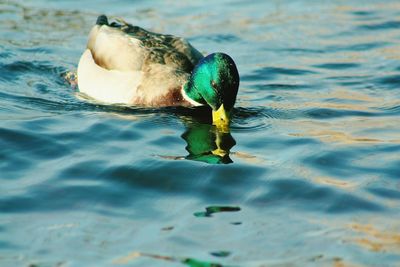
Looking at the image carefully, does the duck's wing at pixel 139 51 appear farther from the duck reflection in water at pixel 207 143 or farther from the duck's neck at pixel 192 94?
the duck reflection in water at pixel 207 143

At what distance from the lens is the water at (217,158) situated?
222 inches

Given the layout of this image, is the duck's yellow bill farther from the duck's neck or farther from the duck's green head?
the duck's neck

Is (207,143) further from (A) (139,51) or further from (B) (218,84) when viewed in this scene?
(A) (139,51)

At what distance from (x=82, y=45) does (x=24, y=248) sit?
6.19 meters

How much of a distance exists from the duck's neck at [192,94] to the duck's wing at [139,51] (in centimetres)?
45

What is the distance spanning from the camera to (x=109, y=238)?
18.7 feet

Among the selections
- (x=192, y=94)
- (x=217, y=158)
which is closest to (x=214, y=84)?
(x=192, y=94)

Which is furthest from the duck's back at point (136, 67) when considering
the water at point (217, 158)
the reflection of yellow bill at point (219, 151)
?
the reflection of yellow bill at point (219, 151)

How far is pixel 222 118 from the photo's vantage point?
8430mm

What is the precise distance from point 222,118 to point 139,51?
4.61 feet

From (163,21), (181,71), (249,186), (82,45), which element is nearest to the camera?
(249,186)

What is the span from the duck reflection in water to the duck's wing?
105 centimetres

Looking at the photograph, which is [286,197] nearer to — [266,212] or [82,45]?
[266,212]

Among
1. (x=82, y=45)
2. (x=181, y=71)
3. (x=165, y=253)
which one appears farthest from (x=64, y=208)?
(x=82, y=45)
